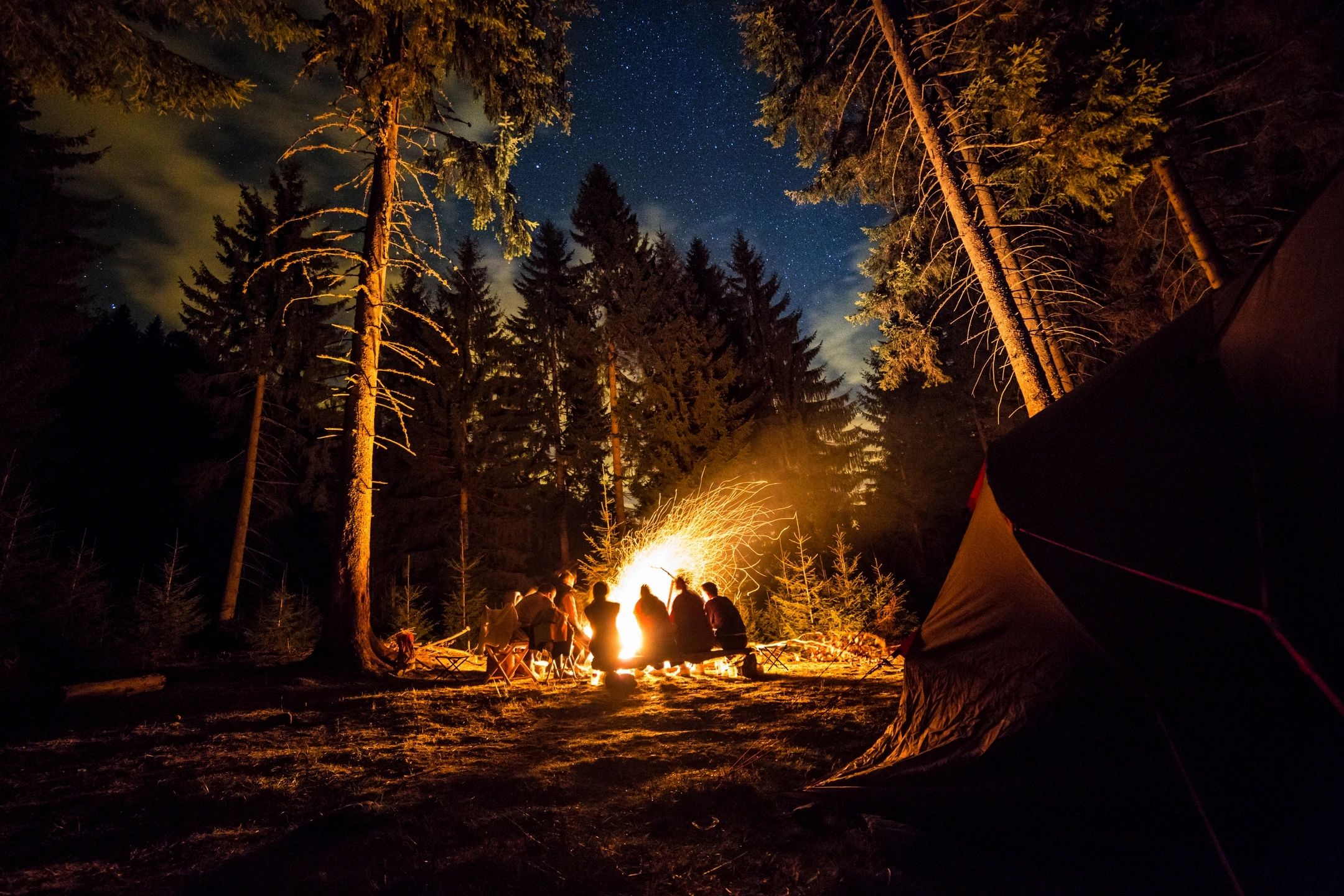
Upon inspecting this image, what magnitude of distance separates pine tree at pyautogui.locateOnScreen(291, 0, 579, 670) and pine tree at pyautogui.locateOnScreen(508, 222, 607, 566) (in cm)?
1297

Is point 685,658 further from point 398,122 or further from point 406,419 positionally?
point 406,419

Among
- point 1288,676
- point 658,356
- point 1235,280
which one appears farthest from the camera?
point 658,356

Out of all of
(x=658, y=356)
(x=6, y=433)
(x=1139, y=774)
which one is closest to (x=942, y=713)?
(x=1139, y=774)

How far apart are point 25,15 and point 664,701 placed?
11.1 m

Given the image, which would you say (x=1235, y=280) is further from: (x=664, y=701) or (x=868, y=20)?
(x=868, y=20)

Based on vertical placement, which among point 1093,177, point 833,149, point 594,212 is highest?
point 594,212

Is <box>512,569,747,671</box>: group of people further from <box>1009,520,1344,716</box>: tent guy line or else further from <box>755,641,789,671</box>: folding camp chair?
<box>1009,520,1344,716</box>: tent guy line

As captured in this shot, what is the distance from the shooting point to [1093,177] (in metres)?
8.46

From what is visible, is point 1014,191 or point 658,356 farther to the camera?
point 658,356

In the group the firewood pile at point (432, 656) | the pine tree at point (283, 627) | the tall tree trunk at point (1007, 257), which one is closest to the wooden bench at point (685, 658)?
the firewood pile at point (432, 656)

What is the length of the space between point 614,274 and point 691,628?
60.0 feet

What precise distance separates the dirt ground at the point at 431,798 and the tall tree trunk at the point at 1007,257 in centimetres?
636

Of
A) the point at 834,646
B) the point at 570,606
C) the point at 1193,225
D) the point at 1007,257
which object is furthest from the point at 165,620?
the point at 1193,225

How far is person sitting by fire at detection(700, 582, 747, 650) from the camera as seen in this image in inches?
311
